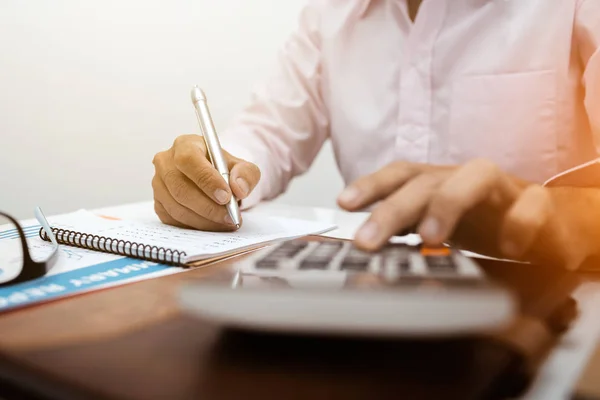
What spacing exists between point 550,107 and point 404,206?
0.50 metres

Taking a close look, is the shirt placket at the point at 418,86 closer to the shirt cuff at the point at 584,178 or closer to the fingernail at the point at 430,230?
the shirt cuff at the point at 584,178

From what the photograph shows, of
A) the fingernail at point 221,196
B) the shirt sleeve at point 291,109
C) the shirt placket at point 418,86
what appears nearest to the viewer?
the fingernail at point 221,196

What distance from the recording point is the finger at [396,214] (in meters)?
0.31

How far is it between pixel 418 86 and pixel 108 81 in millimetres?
839

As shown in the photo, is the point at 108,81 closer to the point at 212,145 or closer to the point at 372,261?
the point at 212,145

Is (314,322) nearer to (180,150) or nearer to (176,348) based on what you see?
(176,348)

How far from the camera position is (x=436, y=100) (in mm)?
783

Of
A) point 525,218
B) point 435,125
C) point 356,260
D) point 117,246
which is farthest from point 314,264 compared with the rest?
point 435,125

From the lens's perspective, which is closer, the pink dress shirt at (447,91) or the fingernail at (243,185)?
the fingernail at (243,185)

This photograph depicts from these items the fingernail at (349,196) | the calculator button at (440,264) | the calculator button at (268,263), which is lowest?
the calculator button at (440,264)

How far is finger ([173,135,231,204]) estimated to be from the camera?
1.76 feet

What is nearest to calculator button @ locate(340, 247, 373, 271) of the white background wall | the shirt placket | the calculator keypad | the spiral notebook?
the calculator keypad

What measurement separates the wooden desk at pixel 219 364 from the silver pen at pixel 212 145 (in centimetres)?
27

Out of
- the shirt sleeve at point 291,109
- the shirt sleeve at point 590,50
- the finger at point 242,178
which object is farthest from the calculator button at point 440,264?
the shirt sleeve at point 291,109
